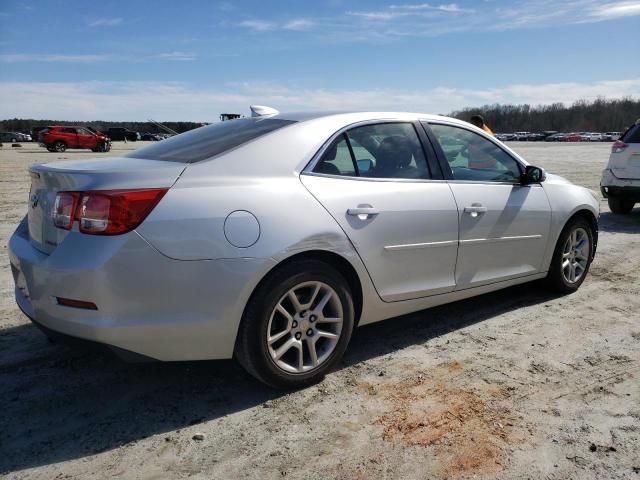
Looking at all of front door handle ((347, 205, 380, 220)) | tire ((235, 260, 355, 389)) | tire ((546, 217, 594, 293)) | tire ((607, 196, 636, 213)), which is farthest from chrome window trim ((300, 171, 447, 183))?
tire ((607, 196, 636, 213))

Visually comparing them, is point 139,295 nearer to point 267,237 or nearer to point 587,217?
point 267,237

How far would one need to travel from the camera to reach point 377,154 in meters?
3.66

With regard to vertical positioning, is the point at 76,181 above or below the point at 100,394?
above

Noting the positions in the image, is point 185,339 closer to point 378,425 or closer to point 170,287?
point 170,287

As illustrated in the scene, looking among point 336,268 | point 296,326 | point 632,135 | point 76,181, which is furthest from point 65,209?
point 632,135

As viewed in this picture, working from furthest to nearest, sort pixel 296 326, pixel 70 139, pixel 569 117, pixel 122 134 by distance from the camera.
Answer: pixel 569 117
pixel 122 134
pixel 70 139
pixel 296 326

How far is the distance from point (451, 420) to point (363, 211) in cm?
126

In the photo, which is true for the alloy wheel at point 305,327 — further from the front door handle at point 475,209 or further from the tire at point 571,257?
the tire at point 571,257

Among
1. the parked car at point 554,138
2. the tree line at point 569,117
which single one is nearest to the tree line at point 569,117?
the tree line at point 569,117

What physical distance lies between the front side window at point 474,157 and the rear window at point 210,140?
1255 mm

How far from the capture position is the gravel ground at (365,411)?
8.25ft

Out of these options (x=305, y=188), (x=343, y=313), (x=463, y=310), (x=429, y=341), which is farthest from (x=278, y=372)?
(x=463, y=310)

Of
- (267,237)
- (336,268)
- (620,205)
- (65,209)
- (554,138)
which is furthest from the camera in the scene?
(554,138)

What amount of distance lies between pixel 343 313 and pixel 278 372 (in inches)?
20.8
